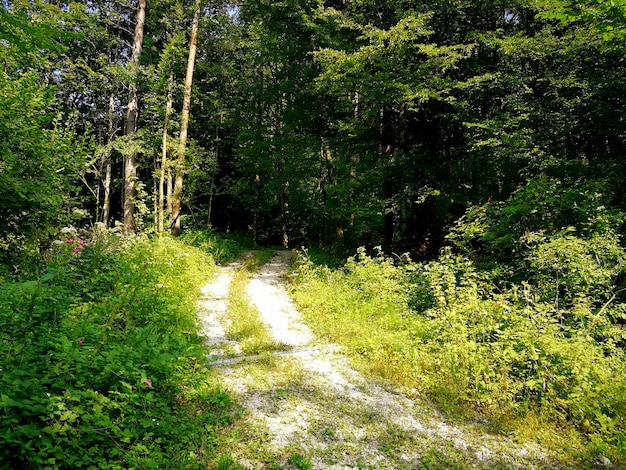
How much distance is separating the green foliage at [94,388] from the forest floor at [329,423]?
1.43 ft

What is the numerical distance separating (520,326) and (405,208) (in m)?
9.20

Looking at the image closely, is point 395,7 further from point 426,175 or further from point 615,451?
point 615,451

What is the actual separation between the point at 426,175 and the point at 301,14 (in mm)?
8843

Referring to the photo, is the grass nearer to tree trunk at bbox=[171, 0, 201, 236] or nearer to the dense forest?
the dense forest

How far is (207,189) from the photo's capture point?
19828 millimetres

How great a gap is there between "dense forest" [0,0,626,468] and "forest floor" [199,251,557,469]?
0.52 meters

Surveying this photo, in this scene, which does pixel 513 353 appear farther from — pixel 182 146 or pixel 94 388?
pixel 182 146

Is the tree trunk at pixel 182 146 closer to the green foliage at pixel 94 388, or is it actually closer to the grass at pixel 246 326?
the grass at pixel 246 326

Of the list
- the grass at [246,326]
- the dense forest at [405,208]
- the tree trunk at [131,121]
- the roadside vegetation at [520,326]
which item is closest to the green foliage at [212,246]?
the dense forest at [405,208]

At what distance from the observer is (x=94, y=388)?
3.23 meters

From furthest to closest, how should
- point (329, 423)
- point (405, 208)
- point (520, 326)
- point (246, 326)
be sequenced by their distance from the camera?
point (405, 208) → point (246, 326) → point (520, 326) → point (329, 423)

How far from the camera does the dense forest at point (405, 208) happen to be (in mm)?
3943

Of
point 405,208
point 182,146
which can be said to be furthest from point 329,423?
point 182,146

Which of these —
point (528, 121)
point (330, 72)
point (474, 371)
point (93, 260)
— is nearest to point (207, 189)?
point (330, 72)
